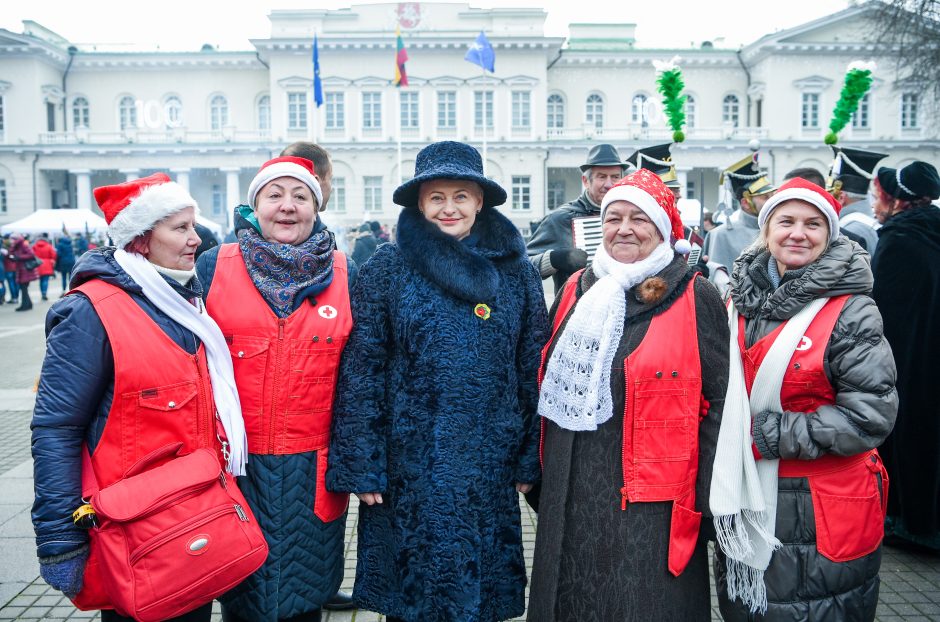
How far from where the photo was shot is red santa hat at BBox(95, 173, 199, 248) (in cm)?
253

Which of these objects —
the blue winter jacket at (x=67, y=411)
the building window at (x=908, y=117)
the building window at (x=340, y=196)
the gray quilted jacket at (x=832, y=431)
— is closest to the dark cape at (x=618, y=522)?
the gray quilted jacket at (x=832, y=431)

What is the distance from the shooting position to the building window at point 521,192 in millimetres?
41438

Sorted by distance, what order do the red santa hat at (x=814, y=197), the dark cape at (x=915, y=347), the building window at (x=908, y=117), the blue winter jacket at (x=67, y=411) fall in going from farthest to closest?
the building window at (x=908, y=117)
the dark cape at (x=915, y=347)
the red santa hat at (x=814, y=197)
the blue winter jacket at (x=67, y=411)

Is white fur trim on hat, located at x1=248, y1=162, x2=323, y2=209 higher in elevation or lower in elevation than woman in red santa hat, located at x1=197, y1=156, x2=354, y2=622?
higher

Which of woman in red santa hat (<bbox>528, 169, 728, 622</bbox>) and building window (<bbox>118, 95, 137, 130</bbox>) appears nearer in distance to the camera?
woman in red santa hat (<bbox>528, 169, 728, 622</bbox>)

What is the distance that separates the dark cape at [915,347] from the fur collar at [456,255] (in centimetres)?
285

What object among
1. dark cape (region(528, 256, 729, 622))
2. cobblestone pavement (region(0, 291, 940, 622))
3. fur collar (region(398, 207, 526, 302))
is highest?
fur collar (region(398, 207, 526, 302))

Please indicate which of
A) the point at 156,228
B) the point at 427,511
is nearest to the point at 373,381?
the point at 427,511

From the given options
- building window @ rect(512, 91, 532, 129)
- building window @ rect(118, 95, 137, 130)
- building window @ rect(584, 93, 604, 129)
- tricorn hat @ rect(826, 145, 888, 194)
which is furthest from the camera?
building window @ rect(118, 95, 137, 130)

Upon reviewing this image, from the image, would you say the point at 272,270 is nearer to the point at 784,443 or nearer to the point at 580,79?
the point at 784,443

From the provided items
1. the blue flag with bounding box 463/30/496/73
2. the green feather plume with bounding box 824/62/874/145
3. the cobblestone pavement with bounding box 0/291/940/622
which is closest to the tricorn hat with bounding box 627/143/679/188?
the green feather plume with bounding box 824/62/874/145

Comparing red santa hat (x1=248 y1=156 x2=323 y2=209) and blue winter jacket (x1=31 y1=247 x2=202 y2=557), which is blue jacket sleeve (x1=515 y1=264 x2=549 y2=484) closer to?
red santa hat (x1=248 y1=156 x2=323 y2=209)

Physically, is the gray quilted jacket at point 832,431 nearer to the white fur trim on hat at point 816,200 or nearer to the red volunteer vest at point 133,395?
the white fur trim on hat at point 816,200

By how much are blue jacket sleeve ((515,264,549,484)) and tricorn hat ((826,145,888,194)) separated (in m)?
3.48
